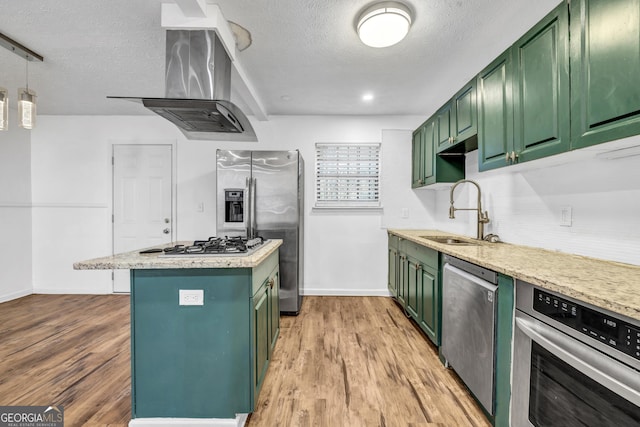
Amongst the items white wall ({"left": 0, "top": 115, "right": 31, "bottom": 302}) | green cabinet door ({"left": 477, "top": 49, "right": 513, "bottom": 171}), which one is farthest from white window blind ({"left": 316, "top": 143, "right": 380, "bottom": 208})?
white wall ({"left": 0, "top": 115, "right": 31, "bottom": 302})

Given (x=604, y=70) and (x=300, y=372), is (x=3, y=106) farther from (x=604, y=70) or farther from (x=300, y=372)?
(x=604, y=70)

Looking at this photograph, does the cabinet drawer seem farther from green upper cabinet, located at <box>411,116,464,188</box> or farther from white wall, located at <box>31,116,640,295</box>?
white wall, located at <box>31,116,640,295</box>

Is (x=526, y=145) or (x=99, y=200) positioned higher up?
(x=526, y=145)

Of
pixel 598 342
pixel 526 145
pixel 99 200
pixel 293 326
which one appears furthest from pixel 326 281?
pixel 99 200

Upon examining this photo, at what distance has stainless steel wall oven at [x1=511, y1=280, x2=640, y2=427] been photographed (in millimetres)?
803

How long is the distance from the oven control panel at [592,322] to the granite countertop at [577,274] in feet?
0.14

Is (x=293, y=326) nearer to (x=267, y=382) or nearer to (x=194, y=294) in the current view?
(x=267, y=382)

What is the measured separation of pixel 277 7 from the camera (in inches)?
69.3

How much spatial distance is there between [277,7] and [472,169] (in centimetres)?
241

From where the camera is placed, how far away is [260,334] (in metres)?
1.62

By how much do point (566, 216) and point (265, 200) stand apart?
8.48 ft

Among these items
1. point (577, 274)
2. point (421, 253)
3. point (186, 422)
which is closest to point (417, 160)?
point (421, 253)

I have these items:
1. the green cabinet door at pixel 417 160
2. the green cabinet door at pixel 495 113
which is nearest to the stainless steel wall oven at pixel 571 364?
the green cabinet door at pixel 495 113

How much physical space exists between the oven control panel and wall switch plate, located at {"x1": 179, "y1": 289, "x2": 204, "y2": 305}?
159cm
